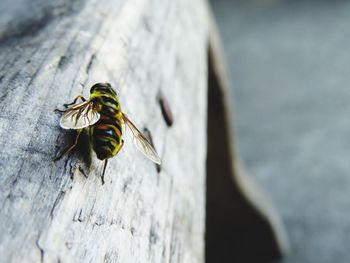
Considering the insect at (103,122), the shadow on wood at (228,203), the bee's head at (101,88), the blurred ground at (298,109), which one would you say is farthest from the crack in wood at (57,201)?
the blurred ground at (298,109)

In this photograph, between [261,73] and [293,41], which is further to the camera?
[293,41]

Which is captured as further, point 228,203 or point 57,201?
point 228,203

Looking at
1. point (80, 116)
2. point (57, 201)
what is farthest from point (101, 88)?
point (57, 201)

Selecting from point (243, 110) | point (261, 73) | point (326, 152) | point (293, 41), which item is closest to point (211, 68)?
point (326, 152)

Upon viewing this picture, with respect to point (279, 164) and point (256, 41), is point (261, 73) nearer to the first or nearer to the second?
point (256, 41)

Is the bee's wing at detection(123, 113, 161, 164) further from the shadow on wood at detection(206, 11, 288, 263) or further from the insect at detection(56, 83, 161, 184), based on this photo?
the shadow on wood at detection(206, 11, 288, 263)

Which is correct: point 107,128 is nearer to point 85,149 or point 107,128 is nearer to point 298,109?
point 85,149
